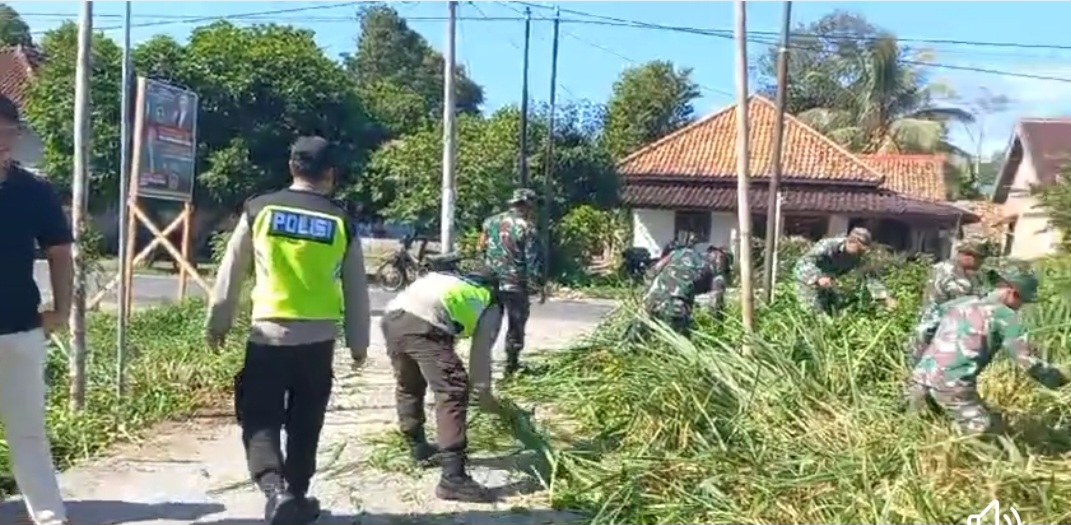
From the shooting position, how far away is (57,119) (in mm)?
29719

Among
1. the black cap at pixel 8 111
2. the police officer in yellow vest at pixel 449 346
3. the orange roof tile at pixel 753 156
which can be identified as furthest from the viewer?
the orange roof tile at pixel 753 156

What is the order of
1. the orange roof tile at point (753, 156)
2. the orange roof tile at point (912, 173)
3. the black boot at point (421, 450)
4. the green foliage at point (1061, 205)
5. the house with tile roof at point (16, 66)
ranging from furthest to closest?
1. the house with tile roof at point (16, 66)
2. the orange roof tile at point (912, 173)
3. the orange roof tile at point (753, 156)
4. the green foliage at point (1061, 205)
5. the black boot at point (421, 450)

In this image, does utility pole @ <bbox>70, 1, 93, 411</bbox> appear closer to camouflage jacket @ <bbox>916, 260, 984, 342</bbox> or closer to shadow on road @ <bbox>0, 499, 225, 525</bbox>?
shadow on road @ <bbox>0, 499, 225, 525</bbox>

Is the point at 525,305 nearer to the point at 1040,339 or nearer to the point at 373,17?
the point at 1040,339

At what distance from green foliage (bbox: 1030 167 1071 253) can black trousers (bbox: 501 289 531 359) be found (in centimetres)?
687

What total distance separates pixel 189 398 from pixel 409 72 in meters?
57.6

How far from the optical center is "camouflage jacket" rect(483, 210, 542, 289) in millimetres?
9305

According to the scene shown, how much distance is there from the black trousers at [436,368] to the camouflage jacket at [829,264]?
4319mm

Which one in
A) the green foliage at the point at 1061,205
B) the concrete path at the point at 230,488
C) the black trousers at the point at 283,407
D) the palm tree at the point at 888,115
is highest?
the palm tree at the point at 888,115

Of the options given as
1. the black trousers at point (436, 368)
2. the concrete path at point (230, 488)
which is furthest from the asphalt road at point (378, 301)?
the black trousers at point (436, 368)

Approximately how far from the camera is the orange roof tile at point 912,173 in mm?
36750

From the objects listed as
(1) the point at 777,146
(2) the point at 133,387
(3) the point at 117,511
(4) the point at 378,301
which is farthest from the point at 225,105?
(3) the point at 117,511

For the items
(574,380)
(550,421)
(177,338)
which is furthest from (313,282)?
(177,338)

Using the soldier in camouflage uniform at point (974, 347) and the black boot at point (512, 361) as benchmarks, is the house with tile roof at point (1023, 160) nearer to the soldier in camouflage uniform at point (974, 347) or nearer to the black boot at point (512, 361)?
the black boot at point (512, 361)
